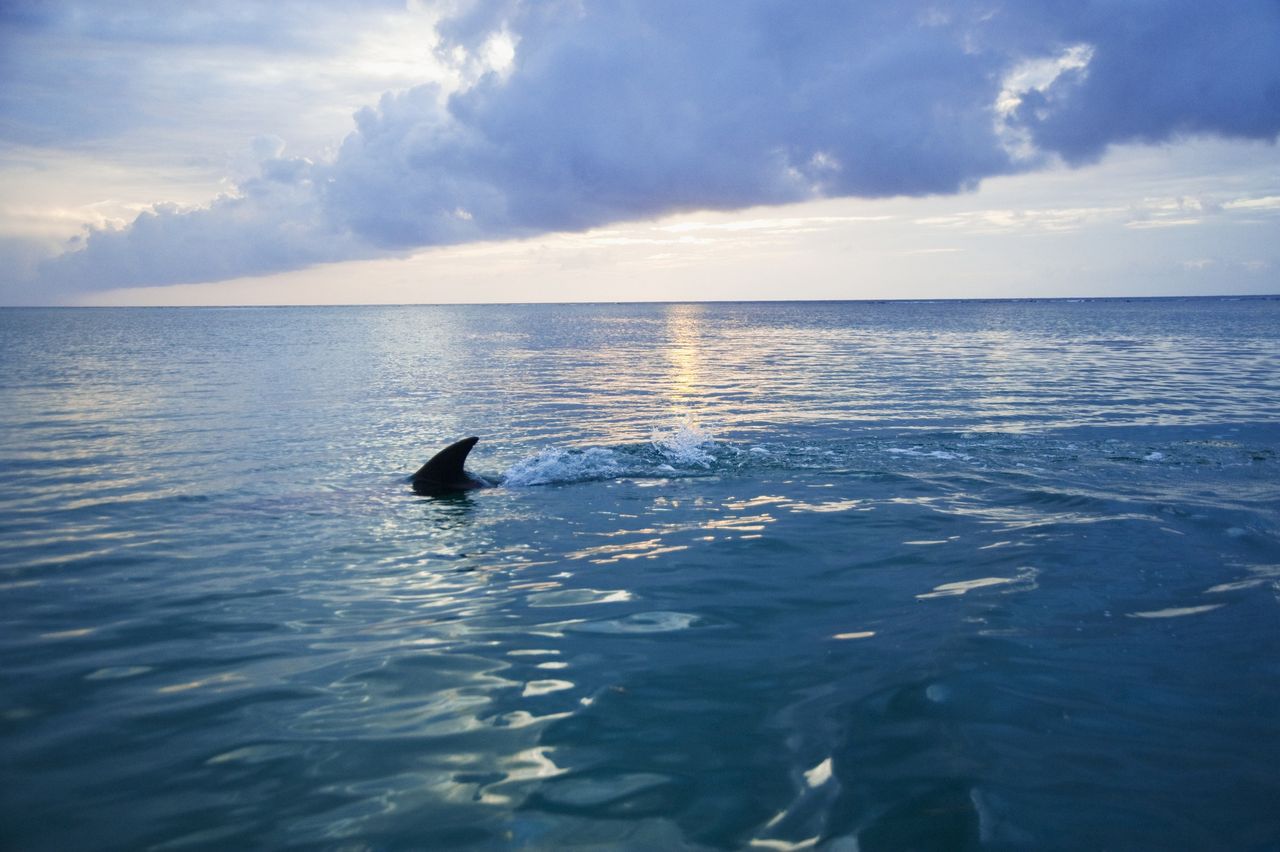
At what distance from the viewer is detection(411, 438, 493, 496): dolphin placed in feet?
56.1

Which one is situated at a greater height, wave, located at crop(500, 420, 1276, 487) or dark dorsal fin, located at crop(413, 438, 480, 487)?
dark dorsal fin, located at crop(413, 438, 480, 487)

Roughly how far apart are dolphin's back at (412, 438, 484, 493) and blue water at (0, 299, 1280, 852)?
2.03 ft

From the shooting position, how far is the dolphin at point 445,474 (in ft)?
56.1

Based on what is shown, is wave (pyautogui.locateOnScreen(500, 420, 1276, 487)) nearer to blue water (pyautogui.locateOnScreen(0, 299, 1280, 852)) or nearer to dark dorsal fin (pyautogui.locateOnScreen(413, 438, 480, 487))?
blue water (pyautogui.locateOnScreen(0, 299, 1280, 852))

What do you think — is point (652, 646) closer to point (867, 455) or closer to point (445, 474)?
point (445, 474)

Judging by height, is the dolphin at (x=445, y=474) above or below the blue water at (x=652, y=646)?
above

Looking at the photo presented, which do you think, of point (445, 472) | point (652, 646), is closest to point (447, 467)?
point (445, 472)

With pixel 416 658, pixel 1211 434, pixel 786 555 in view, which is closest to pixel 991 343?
pixel 1211 434

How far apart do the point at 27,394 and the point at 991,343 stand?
250 feet

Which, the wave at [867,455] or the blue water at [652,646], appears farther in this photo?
the wave at [867,455]

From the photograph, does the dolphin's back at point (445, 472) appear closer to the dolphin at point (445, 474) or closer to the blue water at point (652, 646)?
the dolphin at point (445, 474)

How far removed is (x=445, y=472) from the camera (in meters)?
17.2

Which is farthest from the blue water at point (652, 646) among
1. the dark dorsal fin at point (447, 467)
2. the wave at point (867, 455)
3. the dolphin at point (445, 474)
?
the dark dorsal fin at point (447, 467)

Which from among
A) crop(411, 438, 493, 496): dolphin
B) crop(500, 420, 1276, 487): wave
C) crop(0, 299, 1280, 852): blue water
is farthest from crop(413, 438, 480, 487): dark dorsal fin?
crop(500, 420, 1276, 487): wave
